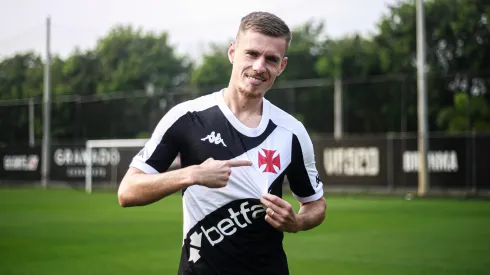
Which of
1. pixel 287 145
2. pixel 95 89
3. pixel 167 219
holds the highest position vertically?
pixel 95 89

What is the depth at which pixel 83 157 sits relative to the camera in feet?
124

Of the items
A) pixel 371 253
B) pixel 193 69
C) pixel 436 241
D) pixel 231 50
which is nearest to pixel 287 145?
pixel 231 50

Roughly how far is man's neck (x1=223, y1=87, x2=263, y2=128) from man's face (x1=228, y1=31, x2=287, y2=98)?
4 cm

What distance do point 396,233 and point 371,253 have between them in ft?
10.7

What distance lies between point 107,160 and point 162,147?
108 feet

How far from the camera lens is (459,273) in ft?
33.9

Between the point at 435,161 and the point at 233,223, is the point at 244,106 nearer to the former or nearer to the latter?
the point at 233,223

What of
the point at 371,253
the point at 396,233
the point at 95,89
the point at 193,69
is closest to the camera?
the point at 371,253

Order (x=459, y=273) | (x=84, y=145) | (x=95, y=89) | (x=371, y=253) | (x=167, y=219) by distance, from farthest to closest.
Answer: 1. (x=95, y=89)
2. (x=84, y=145)
3. (x=167, y=219)
4. (x=371, y=253)
5. (x=459, y=273)

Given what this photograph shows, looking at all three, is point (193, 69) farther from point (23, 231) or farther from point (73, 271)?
point (73, 271)

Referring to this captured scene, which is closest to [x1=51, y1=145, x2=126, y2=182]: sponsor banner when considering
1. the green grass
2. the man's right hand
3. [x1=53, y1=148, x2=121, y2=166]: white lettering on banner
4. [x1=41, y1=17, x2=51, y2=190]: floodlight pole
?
[x1=53, y1=148, x2=121, y2=166]: white lettering on banner

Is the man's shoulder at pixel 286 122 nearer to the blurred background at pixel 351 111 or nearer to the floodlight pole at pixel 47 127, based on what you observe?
the blurred background at pixel 351 111

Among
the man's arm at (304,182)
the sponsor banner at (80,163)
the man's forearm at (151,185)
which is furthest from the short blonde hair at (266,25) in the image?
the sponsor banner at (80,163)

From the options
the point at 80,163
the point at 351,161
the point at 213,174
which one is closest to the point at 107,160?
the point at 80,163
